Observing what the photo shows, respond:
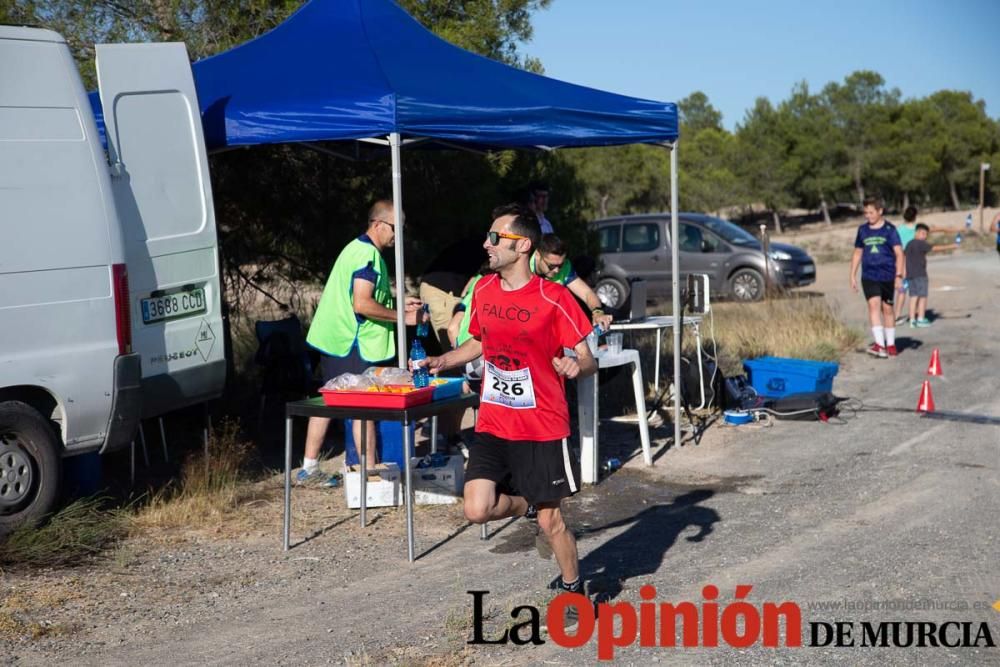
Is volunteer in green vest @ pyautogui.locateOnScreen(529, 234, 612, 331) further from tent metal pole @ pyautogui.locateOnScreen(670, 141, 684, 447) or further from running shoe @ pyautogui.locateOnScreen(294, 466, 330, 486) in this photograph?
running shoe @ pyautogui.locateOnScreen(294, 466, 330, 486)

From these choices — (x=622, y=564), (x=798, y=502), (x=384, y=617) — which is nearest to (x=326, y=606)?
(x=384, y=617)

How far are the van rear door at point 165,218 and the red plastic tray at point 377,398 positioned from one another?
1.28 meters

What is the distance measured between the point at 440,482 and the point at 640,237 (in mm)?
15016

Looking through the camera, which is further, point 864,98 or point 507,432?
point 864,98

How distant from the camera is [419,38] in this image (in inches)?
360

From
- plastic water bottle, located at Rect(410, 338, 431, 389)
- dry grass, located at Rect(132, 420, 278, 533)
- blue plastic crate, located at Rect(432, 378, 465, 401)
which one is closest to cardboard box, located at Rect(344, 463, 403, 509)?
dry grass, located at Rect(132, 420, 278, 533)

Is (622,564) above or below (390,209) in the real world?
below

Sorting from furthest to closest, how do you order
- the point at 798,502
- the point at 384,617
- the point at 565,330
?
the point at 798,502 < the point at 384,617 < the point at 565,330

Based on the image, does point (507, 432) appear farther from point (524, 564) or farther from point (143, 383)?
point (143, 383)

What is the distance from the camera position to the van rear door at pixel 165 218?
7387 mm

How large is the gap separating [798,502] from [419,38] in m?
4.26

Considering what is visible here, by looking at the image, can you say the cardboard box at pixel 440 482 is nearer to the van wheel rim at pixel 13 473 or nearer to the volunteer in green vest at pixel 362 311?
the volunteer in green vest at pixel 362 311

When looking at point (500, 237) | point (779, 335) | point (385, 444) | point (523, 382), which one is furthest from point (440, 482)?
point (779, 335)

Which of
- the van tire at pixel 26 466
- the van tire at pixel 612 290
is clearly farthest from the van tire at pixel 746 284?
the van tire at pixel 26 466
